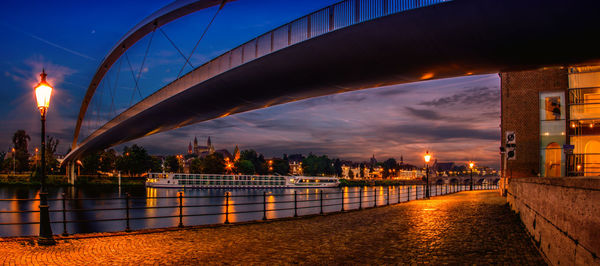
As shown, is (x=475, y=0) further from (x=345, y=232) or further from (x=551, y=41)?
(x=345, y=232)

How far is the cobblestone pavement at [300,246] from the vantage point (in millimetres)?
6961

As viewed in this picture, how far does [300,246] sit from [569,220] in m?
4.94

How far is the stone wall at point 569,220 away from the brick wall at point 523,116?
2058cm

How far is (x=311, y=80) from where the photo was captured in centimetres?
1788

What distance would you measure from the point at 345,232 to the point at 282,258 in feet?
11.0

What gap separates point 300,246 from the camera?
26.7ft

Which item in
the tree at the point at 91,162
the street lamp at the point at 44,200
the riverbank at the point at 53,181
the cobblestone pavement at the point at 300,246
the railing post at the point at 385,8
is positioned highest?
the railing post at the point at 385,8

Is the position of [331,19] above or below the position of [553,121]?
above

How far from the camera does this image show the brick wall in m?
24.8

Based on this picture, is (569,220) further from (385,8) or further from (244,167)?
(244,167)

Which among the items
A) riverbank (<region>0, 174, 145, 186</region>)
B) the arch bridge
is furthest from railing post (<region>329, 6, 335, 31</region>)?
riverbank (<region>0, 174, 145, 186</region>)

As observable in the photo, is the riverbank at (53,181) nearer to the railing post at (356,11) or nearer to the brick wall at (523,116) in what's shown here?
the brick wall at (523,116)

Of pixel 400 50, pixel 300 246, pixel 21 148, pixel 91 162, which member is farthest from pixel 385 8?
pixel 21 148

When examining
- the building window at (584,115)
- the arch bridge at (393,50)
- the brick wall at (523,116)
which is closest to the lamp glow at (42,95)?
the arch bridge at (393,50)
